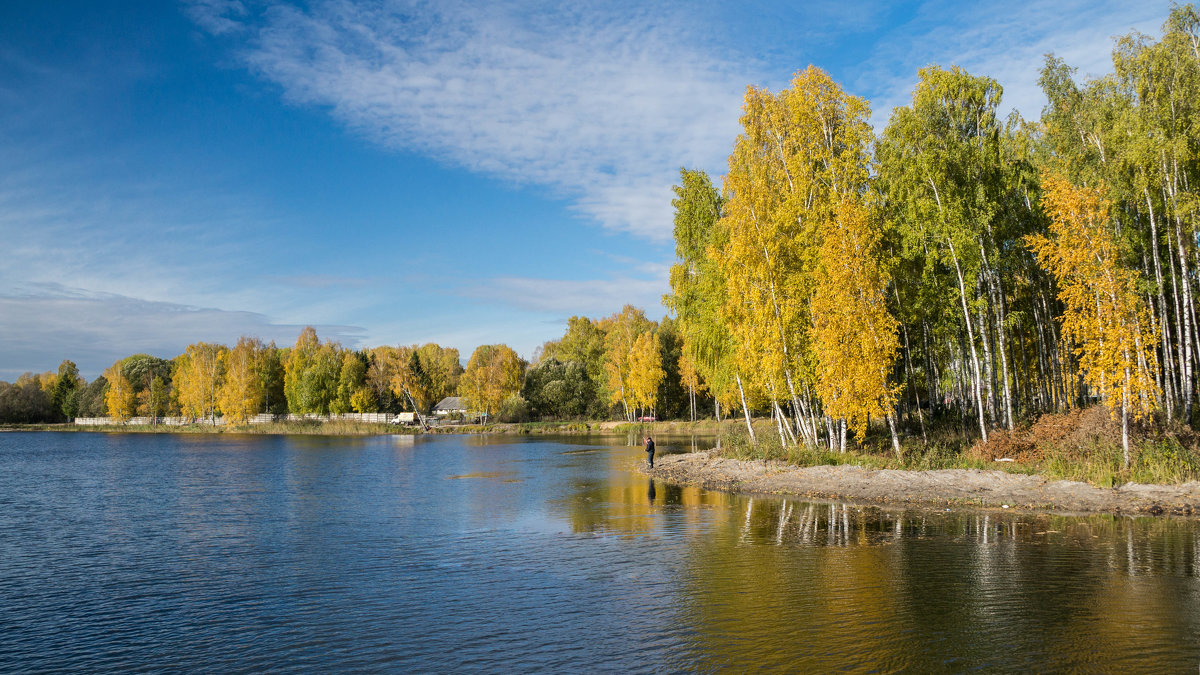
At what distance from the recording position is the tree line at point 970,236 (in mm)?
24328

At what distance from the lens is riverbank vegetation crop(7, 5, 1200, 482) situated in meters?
24.2

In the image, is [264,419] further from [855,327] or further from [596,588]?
[596,588]

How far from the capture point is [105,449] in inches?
2729

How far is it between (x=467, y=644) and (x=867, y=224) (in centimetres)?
2434

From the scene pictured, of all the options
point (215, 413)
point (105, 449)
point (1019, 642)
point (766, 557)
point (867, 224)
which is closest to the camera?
point (1019, 642)

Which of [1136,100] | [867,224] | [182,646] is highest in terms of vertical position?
[1136,100]

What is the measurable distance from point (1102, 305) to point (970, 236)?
5.29 meters

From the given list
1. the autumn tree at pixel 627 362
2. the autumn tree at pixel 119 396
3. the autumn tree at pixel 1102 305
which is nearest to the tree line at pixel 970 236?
the autumn tree at pixel 1102 305

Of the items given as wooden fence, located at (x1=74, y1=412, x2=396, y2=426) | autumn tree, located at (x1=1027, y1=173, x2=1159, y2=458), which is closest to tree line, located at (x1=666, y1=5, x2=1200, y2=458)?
autumn tree, located at (x1=1027, y1=173, x2=1159, y2=458)

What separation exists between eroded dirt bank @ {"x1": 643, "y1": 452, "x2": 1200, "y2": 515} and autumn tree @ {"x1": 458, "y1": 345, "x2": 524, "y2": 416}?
74.6 m

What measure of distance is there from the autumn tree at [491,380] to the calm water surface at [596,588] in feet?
254

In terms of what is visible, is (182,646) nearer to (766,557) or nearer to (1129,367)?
(766,557)

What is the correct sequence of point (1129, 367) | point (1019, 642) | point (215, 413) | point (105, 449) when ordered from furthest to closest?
1. point (215, 413)
2. point (105, 449)
3. point (1129, 367)
4. point (1019, 642)

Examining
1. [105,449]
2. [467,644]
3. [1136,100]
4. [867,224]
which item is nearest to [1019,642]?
[467,644]
